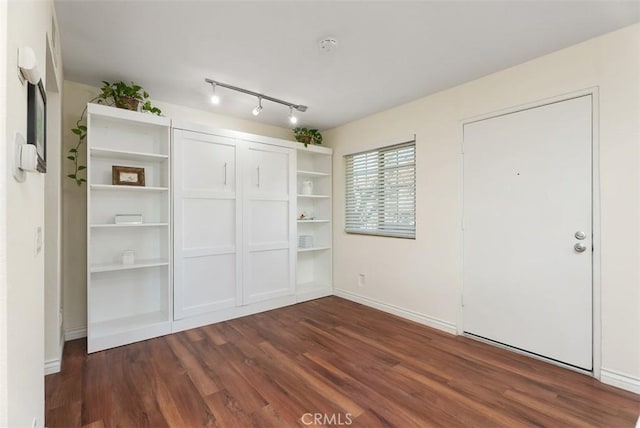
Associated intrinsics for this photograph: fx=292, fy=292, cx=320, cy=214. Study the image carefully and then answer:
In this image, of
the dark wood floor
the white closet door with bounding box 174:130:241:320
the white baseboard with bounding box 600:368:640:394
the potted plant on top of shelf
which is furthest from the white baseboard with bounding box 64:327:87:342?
the white baseboard with bounding box 600:368:640:394

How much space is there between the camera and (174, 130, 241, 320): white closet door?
120 inches

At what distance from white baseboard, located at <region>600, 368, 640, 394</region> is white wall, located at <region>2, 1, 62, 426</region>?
3.25 m

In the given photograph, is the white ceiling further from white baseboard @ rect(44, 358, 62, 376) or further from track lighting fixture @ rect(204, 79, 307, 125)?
white baseboard @ rect(44, 358, 62, 376)

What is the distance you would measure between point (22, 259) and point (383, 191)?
333 cm

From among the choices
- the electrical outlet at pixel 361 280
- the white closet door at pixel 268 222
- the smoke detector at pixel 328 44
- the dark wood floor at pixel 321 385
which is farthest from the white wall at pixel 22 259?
the electrical outlet at pixel 361 280

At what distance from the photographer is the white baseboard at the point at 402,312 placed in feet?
9.94

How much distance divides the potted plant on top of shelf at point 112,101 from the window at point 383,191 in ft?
8.30

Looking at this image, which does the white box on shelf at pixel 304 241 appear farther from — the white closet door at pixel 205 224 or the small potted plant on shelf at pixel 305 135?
the small potted plant on shelf at pixel 305 135

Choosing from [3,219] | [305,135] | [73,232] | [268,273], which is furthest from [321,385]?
[305,135]

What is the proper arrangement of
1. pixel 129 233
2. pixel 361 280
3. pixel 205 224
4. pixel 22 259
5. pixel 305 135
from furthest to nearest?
pixel 305 135
pixel 361 280
pixel 205 224
pixel 129 233
pixel 22 259

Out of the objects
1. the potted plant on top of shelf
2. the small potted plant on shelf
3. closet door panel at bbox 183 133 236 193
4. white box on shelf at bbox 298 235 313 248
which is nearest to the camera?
the potted plant on top of shelf

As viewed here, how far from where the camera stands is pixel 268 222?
372cm

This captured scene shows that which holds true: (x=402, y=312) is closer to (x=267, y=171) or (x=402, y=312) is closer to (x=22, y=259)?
(x=267, y=171)

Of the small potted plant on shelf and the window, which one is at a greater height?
the small potted plant on shelf
